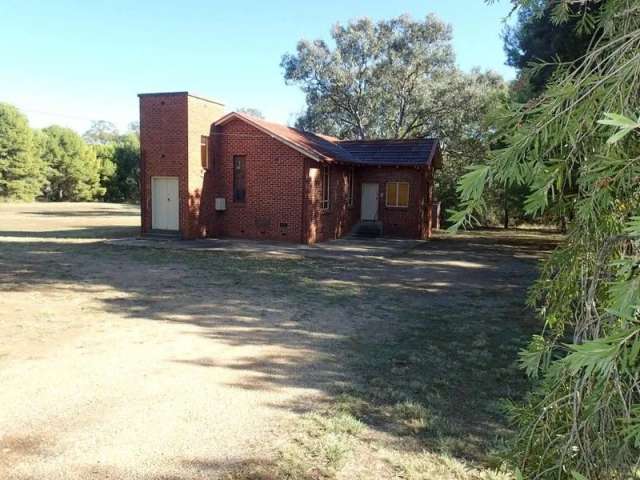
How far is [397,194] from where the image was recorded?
70.7 ft

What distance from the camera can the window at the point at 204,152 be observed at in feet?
59.3

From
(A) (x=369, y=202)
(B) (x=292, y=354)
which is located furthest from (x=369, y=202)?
(B) (x=292, y=354)

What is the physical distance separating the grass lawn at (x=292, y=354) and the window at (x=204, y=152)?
6667mm

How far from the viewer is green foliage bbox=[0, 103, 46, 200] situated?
4084 cm

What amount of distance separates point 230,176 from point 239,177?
397mm

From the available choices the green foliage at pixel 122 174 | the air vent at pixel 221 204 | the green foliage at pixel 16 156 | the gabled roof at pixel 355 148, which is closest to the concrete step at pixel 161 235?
the air vent at pixel 221 204

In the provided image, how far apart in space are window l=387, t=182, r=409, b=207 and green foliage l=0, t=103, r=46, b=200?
35106 millimetres

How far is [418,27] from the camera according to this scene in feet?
105

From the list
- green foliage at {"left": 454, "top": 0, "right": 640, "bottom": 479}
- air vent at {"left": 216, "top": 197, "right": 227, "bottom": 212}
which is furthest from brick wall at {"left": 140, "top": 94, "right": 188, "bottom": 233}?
green foliage at {"left": 454, "top": 0, "right": 640, "bottom": 479}

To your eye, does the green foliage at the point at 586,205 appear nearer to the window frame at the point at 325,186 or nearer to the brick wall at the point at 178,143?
the brick wall at the point at 178,143

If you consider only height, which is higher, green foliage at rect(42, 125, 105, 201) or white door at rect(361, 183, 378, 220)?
green foliage at rect(42, 125, 105, 201)

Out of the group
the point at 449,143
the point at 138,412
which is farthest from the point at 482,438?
the point at 449,143

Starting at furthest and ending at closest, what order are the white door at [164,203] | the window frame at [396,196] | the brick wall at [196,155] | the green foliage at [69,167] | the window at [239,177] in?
the green foliage at [69,167] < the window frame at [396,196] < the window at [239,177] < the white door at [164,203] < the brick wall at [196,155]

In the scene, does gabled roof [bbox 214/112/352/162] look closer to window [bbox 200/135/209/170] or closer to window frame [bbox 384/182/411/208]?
window [bbox 200/135/209/170]
